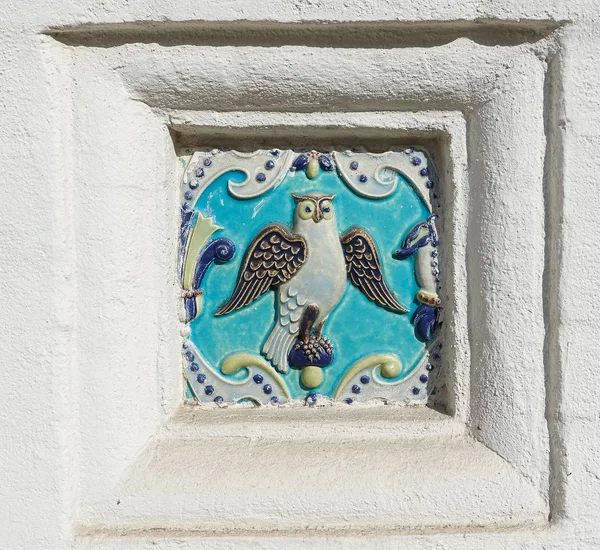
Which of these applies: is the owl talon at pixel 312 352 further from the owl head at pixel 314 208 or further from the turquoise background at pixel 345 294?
the owl head at pixel 314 208

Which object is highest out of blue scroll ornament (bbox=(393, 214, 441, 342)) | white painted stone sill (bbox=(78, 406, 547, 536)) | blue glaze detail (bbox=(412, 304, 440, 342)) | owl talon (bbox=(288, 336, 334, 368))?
blue scroll ornament (bbox=(393, 214, 441, 342))

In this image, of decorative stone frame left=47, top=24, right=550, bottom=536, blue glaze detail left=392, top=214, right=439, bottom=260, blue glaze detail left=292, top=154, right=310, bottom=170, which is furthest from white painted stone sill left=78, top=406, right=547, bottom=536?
blue glaze detail left=292, top=154, right=310, bottom=170

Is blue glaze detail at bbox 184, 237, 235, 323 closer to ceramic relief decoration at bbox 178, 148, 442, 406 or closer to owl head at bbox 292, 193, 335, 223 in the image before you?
ceramic relief decoration at bbox 178, 148, 442, 406

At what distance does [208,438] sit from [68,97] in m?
0.62

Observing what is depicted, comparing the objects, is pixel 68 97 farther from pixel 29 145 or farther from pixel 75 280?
pixel 75 280

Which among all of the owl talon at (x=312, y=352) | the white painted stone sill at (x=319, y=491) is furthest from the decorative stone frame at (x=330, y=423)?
the owl talon at (x=312, y=352)

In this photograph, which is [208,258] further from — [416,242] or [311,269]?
[416,242]

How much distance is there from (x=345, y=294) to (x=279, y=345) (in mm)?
149

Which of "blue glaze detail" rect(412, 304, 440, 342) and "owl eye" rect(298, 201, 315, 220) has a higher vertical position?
"owl eye" rect(298, 201, 315, 220)

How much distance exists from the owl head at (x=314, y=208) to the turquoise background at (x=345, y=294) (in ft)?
0.05

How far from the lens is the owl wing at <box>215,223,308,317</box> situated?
1056 mm

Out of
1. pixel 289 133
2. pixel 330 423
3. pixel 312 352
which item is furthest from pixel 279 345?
pixel 289 133

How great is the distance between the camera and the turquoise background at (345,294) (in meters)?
1.08

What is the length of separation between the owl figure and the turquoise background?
0.02 meters
